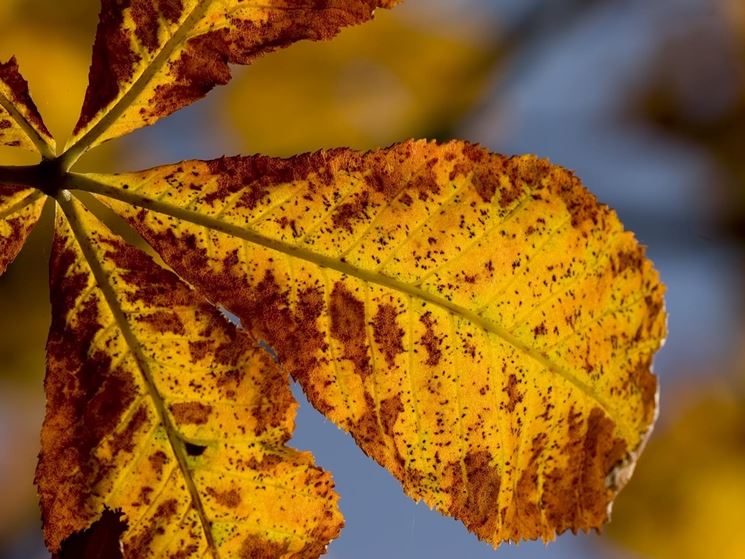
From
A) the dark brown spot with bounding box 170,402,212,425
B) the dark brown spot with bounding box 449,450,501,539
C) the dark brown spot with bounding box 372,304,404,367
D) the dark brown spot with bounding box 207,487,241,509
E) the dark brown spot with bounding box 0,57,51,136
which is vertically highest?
the dark brown spot with bounding box 0,57,51,136

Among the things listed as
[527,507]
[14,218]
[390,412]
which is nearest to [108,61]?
[14,218]

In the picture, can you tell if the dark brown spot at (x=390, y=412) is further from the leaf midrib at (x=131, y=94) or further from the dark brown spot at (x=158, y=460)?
the leaf midrib at (x=131, y=94)

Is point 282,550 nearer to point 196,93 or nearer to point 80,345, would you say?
point 80,345

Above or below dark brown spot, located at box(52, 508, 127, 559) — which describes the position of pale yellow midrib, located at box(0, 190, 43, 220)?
above

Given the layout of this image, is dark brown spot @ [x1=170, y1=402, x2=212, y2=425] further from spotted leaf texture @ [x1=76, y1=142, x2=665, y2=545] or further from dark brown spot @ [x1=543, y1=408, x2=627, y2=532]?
dark brown spot @ [x1=543, y1=408, x2=627, y2=532]

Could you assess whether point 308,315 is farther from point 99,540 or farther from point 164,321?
point 99,540

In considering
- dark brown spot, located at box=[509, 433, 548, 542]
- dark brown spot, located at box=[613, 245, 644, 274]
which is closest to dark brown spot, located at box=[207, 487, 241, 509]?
dark brown spot, located at box=[509, 433, 548, 542]

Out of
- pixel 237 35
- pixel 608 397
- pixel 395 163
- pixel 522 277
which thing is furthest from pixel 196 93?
pixel 608 397
